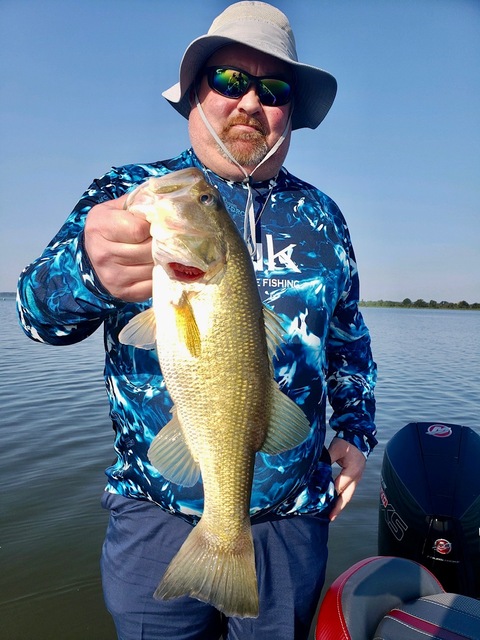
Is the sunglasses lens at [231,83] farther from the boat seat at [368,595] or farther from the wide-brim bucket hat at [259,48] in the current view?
the boat seat at [368,595]

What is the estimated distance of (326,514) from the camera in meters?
2.98

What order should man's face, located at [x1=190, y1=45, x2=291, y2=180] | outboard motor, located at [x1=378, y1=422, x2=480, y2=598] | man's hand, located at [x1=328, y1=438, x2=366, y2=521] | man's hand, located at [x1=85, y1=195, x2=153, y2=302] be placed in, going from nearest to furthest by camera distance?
man's hand, located at [x1=85, y1=195, x2=153, y2=302] < man's face, located at [x1=190, y1=45, x2=291, y2=180] < man's hand, located at [x1=328, y1=438, x2=366, y2=521] < outboard motor, located at [x1=378, y1=422, x2=480, y2=598]

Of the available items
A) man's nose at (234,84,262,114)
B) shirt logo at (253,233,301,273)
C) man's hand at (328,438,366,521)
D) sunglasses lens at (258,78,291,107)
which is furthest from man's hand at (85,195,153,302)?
man's hand at (328,438,366,521)

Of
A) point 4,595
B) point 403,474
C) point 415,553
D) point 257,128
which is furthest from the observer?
point 4,595

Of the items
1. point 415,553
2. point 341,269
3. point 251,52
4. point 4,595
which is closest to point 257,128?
point 251,52

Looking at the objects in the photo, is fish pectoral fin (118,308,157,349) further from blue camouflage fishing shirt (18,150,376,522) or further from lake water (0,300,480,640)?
lake water (0,300,480,640)

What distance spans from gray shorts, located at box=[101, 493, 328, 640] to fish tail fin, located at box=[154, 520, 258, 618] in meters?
0.54

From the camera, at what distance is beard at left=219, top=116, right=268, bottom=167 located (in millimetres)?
→ 2893

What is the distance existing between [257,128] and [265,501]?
2.15m

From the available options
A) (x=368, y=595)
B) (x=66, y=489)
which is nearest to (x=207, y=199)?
(x=368, y=595)

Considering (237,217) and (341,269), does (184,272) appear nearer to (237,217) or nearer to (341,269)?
(237,217)

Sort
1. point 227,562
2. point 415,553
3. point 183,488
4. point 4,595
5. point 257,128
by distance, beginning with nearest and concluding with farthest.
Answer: point 227,562 → point 183,488 → point 257,128 → point 415,553 → point 4,595

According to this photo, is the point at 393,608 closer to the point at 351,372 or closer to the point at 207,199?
the point at 351,372

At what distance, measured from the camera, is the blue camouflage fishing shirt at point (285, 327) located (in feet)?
7.37
